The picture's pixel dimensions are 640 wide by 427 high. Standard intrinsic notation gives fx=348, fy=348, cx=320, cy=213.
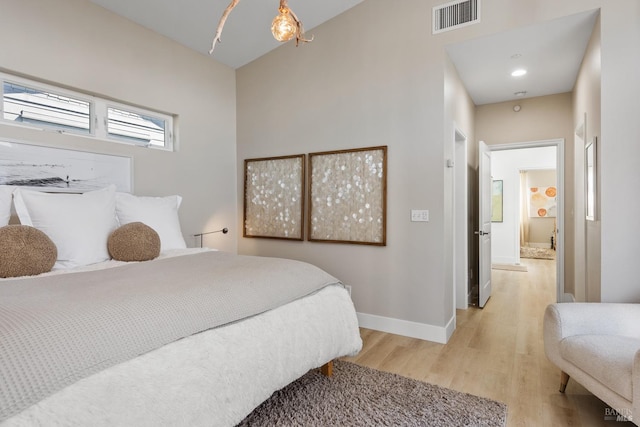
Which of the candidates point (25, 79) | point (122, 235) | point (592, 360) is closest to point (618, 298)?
point (592, 360)

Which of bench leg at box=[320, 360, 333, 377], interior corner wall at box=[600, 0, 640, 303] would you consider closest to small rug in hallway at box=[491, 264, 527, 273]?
interior corner wall at box=[600, 0, 640, 303]

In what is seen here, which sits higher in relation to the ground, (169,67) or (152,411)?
(169,67)

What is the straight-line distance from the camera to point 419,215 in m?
3.07

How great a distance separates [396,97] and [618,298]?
2257 millimetres

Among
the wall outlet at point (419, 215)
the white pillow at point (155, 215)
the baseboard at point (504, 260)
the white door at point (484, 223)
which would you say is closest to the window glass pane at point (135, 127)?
the white pillow at point (155, 215)

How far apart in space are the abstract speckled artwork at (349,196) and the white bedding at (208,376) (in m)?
1.33

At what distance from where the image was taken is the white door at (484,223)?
13.2 ft


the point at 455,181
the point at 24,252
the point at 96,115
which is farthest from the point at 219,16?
the point at 455,181

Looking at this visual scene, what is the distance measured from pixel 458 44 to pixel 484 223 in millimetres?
2108

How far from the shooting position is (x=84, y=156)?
2.91 meters

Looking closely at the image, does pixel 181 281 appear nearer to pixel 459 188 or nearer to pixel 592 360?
pixel 592 360

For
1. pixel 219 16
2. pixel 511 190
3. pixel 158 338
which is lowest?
pixel 158 338

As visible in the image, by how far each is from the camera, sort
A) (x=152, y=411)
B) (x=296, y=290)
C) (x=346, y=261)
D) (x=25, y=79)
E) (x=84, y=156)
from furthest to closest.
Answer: (x=346, y=261) → (x=84, y=156) → (x=25, y=79) → (x=296, y=290) → (x=152, y=411)

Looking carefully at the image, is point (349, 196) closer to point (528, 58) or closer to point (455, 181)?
point (455, 181)
